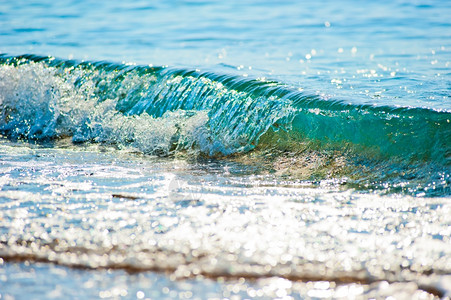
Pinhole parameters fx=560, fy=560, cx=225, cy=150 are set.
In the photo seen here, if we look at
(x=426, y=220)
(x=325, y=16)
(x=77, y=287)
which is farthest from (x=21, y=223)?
(x=325, y=16)

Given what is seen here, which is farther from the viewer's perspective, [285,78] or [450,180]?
[285,78]

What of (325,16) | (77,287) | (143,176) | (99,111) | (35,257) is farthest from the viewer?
(325,16)

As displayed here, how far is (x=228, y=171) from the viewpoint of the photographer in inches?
157

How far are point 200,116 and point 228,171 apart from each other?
1.05m

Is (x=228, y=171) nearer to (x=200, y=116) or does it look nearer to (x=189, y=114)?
(x=200, y=116)

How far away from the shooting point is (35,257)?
7.63 feet

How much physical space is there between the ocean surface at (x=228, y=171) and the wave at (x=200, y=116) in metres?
0.02

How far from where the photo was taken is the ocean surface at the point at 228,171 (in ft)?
7.20

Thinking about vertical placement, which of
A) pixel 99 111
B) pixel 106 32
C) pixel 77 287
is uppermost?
pixel 106 32

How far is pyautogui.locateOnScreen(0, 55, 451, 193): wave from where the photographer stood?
4.28 m

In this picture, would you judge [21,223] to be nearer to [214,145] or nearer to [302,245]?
[302,245]

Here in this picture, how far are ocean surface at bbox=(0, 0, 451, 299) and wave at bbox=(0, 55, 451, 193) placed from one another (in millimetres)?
17

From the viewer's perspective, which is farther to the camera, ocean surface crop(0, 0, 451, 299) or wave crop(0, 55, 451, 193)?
wave crop(0, 55, 451, 193)

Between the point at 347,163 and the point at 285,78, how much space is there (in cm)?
238
